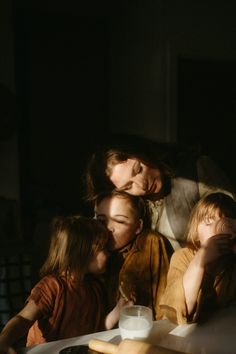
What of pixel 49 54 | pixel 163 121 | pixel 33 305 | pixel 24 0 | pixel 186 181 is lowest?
pixel 33 305

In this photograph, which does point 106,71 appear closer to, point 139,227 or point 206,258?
point 139,227

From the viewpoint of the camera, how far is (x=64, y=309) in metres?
0.98

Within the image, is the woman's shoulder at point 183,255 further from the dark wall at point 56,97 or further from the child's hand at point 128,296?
the dark wall at point 56,97

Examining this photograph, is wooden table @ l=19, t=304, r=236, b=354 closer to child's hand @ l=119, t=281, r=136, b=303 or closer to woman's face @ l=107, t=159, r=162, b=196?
child's hand @ l=119, t=281, r=136, b=303

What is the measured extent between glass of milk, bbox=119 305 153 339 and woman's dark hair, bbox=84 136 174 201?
0.30 meters

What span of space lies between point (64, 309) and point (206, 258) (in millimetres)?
353

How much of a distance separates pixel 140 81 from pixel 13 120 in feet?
1.73

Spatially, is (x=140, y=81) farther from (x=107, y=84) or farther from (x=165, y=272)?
(x=165, y=272)

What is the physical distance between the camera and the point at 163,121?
162 cm

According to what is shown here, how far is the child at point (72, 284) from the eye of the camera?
964mm

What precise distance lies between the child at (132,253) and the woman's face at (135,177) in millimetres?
22

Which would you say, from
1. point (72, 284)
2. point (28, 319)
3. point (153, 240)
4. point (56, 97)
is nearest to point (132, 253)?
point (153, 240)

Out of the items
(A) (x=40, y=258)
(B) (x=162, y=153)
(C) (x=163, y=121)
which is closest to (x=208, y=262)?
(B) (x=162, y=153)

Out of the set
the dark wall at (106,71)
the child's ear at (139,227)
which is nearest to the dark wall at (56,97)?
the dark wall at (106,71)
